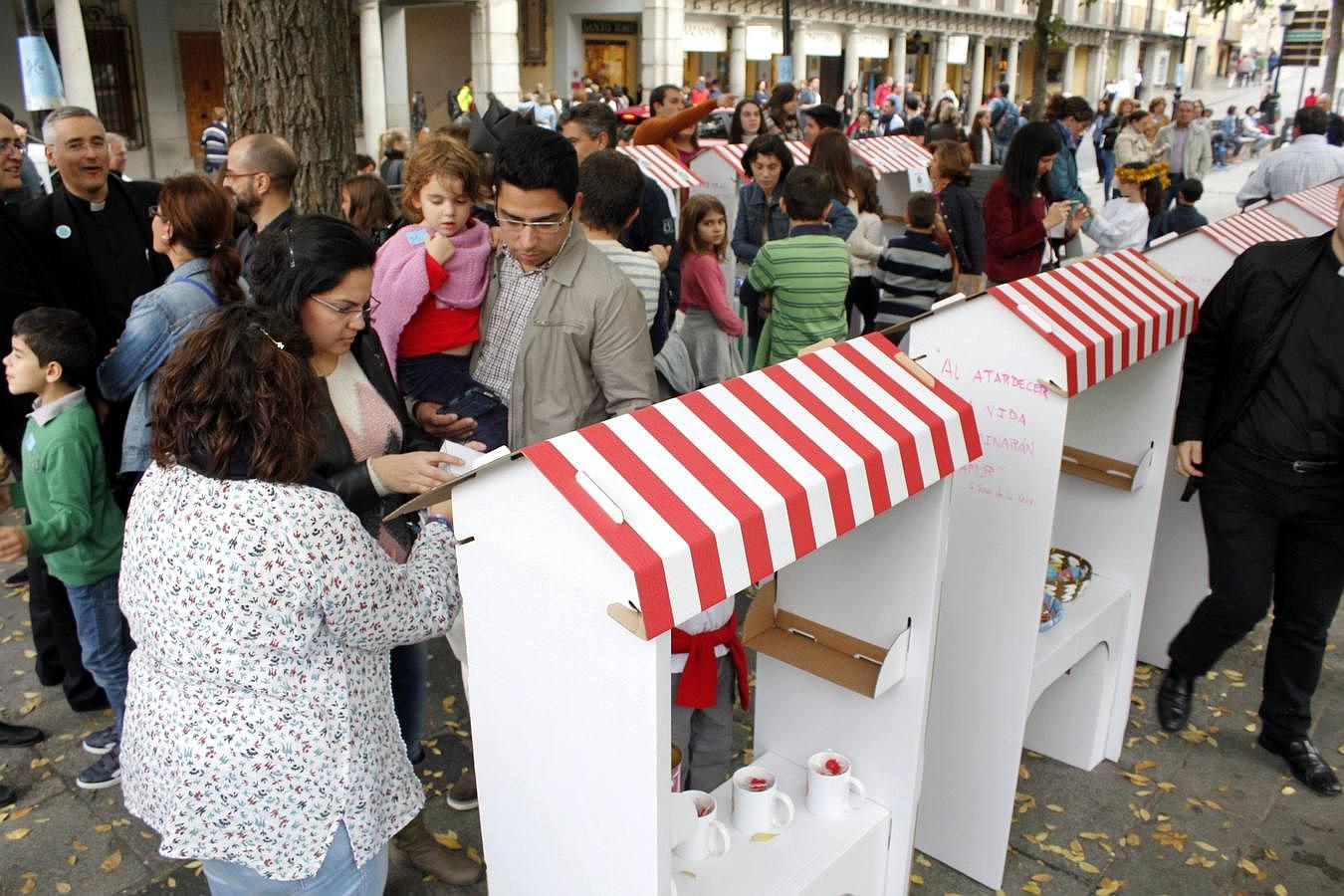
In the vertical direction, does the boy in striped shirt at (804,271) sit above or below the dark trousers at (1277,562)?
above

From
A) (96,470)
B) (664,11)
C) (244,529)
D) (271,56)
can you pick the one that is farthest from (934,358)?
(664,11)

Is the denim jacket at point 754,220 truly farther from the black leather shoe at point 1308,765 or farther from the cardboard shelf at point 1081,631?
the black leather shoe at point 1308,765

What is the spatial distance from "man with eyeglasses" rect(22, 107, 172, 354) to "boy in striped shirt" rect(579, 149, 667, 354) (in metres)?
1.90

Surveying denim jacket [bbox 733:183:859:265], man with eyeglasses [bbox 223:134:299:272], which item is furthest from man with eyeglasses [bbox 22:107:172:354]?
denim jacket [bbox 733:183:859:265]

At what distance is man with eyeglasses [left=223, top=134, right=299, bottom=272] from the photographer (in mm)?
3779

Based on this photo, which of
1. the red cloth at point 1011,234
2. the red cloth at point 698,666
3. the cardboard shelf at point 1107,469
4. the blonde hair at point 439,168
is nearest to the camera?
the red cloth at point 698,666

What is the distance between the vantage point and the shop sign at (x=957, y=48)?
4356 centimetres

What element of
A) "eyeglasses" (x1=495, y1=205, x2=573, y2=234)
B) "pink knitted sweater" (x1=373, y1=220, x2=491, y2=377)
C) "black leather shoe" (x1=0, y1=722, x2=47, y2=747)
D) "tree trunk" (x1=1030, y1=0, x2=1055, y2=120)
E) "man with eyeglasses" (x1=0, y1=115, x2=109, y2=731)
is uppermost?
"tree trunk" (x1=1030, y1=0, x2=1055, y2=120)

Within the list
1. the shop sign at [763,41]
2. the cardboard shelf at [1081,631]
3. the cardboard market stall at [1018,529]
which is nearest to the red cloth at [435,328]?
the cardboard market stall at [1018,529]

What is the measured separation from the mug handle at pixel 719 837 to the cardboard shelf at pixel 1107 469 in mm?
1889

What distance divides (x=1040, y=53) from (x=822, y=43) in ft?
79.5

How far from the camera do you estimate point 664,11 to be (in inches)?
1173

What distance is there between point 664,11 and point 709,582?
3067 cm

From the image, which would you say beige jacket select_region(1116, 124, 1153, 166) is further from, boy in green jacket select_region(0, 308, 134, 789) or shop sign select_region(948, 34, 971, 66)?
shop sign select_region(948, 34, 971, 66)
